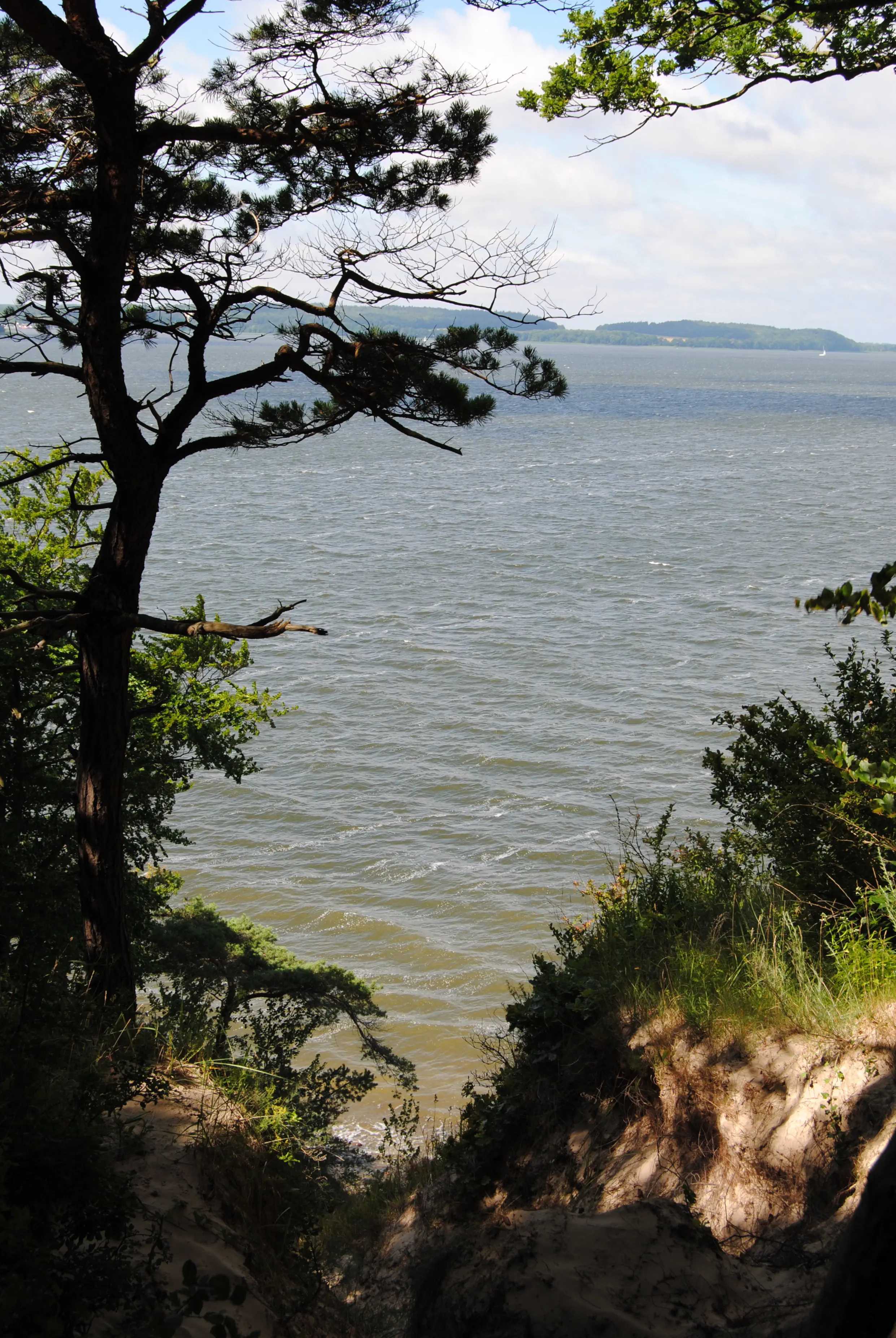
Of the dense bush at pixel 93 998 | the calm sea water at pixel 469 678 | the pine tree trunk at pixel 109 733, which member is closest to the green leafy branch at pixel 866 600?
the dense bush at pixel 93 998

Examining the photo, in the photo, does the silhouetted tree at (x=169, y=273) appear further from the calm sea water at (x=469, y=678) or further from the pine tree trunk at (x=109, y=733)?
the calm sea water at (x=469, y=678)

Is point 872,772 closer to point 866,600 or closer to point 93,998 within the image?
point 866,600

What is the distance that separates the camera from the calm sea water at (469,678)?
1653cm

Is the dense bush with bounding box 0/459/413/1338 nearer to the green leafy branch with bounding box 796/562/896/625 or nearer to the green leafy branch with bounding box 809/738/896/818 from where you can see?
the green leafy branch with bounding box 796/562/896/625

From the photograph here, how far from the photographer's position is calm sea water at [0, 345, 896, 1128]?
16.5 meters

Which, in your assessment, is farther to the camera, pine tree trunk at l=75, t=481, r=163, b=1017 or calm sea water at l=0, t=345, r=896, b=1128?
calm sea water at l=0, t=345, r=896, b=1128

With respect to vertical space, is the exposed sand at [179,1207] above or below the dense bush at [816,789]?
below

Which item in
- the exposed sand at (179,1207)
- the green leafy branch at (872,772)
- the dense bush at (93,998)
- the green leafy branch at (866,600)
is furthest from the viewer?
the green leafy branch at (872,772)

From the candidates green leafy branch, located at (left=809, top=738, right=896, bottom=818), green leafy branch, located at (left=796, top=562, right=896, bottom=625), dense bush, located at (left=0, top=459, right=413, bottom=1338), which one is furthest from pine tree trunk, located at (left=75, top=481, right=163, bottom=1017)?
green leafy branch, located at (left=796, top=562, right=896, bottom=625)

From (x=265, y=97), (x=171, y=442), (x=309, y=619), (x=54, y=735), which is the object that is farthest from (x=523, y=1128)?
(x=309, y=619)

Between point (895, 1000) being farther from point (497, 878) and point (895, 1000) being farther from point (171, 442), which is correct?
point (497, 878)

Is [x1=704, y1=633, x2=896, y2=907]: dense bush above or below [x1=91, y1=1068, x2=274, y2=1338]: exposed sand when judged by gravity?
above

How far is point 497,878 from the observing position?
683 inches

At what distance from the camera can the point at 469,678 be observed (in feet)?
81.8
